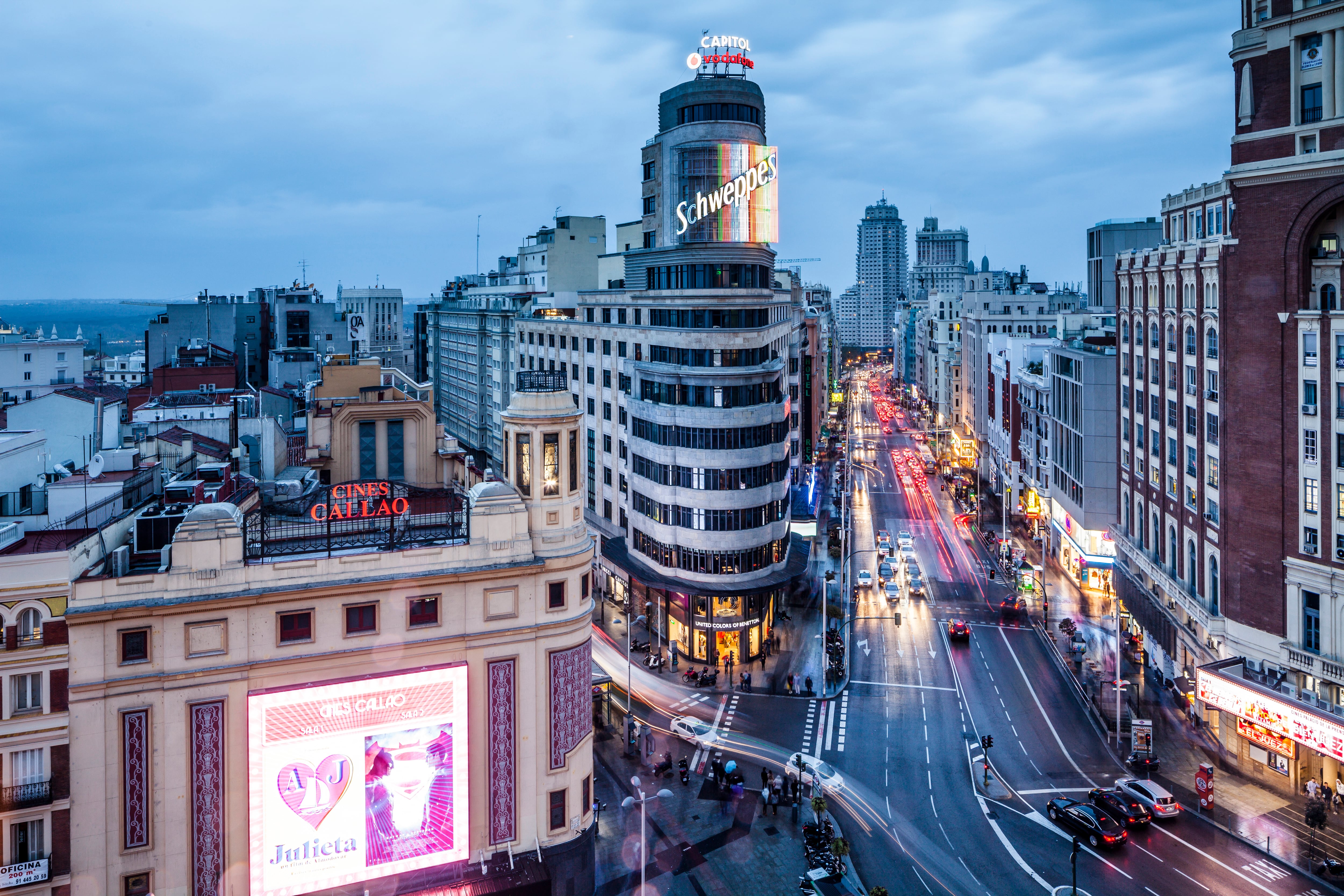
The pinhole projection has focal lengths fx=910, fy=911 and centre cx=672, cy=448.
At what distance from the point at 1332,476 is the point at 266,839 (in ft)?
179

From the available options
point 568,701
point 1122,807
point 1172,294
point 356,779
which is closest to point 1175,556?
point 1172,294

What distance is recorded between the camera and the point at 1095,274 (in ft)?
520

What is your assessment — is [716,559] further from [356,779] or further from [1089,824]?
[356,779]

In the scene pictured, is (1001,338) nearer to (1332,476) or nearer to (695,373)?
(695,373)

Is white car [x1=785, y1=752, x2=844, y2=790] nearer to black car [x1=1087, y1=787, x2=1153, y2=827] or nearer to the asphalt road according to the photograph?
the asphalt road

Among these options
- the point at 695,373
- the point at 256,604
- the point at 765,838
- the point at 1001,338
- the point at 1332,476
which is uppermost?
the point at 1001,338

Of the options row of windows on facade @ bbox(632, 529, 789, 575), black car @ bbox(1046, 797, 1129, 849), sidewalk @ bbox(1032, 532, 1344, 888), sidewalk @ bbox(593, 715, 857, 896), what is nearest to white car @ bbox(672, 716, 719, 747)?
sidewalk @ bbox(593, 715, 857, 896)

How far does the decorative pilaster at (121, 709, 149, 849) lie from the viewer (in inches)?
1314

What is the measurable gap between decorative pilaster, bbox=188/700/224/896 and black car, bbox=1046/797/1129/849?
3899 cm

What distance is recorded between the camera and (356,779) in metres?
36.8

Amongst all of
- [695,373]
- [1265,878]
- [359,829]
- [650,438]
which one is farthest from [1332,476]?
[359,829]

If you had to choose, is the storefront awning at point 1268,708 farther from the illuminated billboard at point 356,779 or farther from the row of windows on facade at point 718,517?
the illuminated billboard at point 356,779

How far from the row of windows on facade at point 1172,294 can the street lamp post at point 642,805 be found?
148 ft

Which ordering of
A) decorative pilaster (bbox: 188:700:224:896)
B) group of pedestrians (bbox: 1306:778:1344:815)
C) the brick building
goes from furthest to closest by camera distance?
1. the brick building
2. group of pedestrians (bbox: 1306:778:1344:815)
3. decorative pilaster (bbox: 188:700:224:896)
